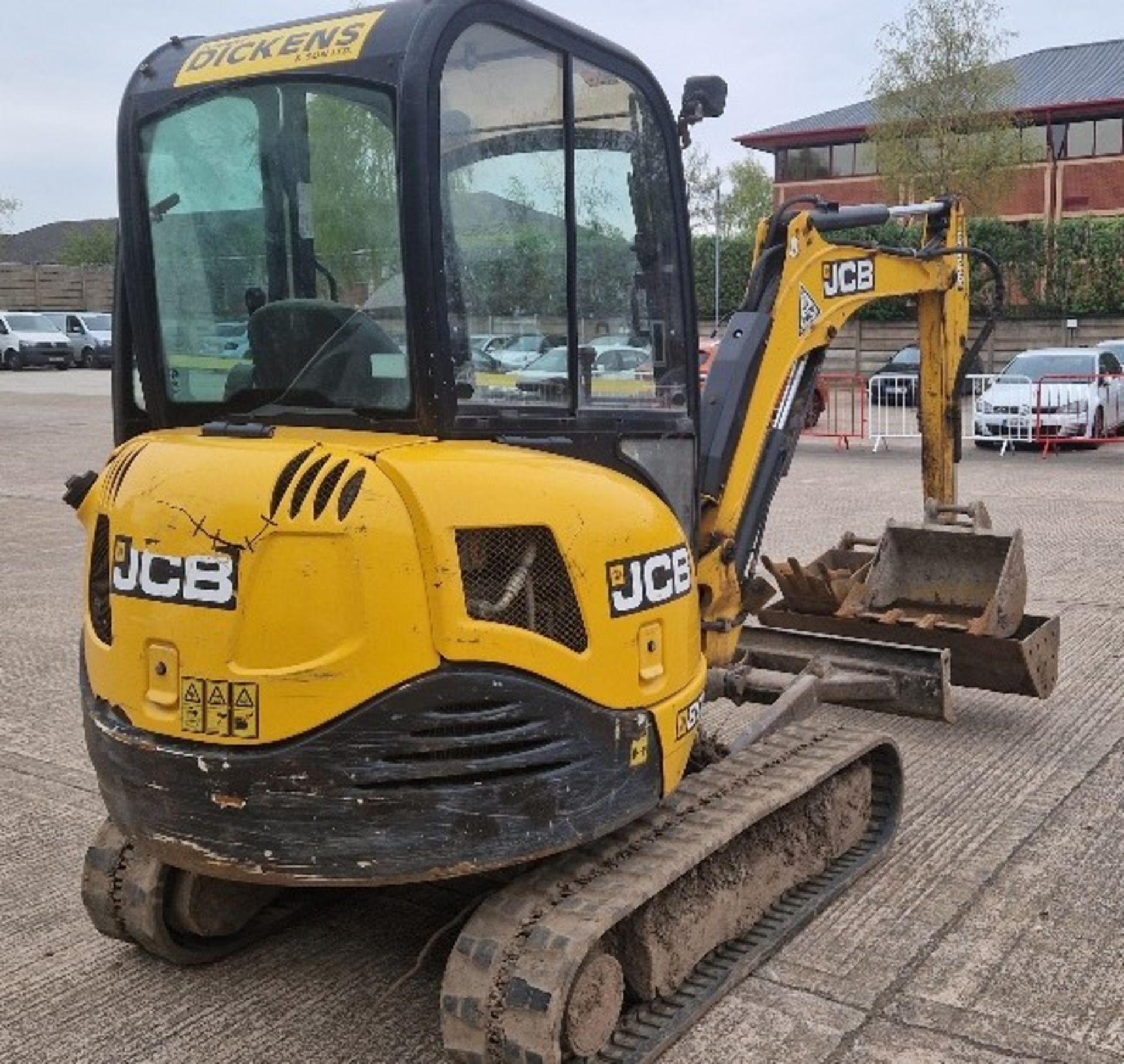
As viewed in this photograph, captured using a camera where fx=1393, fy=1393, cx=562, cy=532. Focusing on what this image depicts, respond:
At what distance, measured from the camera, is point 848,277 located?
548 cm

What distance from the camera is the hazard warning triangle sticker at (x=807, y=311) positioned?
5195 mm

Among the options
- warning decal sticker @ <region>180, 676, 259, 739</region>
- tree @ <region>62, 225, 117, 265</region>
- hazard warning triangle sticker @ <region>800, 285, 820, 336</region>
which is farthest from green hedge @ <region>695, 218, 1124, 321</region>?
tree @ <region>62, 225, 117, 265</region>

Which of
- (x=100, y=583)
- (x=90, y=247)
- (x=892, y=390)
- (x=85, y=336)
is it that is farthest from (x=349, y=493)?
(x=90, y=247)

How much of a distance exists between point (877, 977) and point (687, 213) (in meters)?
2.27

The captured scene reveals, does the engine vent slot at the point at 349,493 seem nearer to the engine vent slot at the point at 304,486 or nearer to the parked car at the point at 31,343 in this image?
the engine vent slot at the point at 304,486

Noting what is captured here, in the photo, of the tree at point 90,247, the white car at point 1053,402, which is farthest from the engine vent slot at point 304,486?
the tree at point 90,247

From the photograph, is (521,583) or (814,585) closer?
(521,583)

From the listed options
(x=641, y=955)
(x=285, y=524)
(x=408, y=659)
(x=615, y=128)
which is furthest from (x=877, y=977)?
(x=615, y=128)

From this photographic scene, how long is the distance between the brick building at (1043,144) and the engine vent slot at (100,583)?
37949mm

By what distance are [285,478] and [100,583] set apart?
0.70 m

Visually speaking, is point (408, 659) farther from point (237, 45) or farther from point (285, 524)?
point (237, 45)

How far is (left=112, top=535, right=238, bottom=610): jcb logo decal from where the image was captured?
3121 millimetres

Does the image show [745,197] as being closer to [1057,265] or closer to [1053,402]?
[1057,265]

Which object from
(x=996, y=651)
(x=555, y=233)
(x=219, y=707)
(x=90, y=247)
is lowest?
(x=996, y=651)
